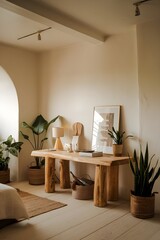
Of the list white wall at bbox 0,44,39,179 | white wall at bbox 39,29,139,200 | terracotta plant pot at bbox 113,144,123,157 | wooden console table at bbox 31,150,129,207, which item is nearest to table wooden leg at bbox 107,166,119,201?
wooden console table at bbox 31,150,129,207

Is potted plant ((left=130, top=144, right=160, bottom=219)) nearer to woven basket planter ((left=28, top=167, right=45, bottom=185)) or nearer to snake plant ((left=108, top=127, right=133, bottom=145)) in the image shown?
snake plant ((left=108, top=127, right=133, bottom=145))

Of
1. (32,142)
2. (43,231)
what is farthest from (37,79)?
(43,231)

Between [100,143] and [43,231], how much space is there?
6.13ft

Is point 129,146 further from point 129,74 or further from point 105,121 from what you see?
point 129,74

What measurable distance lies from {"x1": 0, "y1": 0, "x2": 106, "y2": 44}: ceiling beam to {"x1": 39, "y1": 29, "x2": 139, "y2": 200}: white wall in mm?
437

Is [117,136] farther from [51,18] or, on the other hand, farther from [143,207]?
[51,18]

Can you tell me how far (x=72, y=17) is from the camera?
11.5 feet

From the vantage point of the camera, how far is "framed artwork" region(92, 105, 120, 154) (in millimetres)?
4227

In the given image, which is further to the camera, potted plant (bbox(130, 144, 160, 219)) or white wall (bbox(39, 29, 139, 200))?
white wall (bbox(39, 29, 139, 200))

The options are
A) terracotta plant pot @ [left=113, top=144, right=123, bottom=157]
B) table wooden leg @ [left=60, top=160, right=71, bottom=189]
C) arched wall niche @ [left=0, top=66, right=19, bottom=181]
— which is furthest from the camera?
arched wall niche @ [left=0, top=66, right=19, bottom=181]

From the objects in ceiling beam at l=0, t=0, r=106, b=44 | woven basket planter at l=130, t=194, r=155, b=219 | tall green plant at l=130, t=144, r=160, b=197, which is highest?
ceiling beam at l=0, t=0, r=106, b=44

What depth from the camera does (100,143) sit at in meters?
4.39

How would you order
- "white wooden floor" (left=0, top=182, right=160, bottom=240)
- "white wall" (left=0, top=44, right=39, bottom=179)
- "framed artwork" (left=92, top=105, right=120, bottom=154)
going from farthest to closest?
"white wall" (left=0, top=44, right=39, bottom=179), "framed artwork" (left=92, top=105, right=120, bottom=154), "white wooden floor" (left=0, top=182, right=160, bottom=240)

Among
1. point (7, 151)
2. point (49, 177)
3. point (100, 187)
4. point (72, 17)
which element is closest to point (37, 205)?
point (49, 177)
